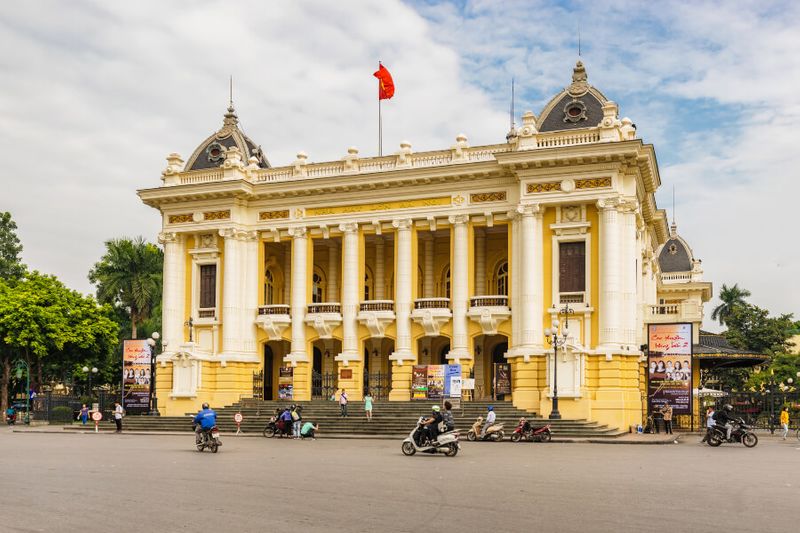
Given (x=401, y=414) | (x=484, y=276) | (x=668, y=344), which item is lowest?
(x=401, y=414)

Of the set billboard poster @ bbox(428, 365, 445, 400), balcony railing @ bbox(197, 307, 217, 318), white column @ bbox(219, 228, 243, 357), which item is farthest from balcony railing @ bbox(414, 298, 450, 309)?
balcony railing @ bbox(197, 307, 217, 318)

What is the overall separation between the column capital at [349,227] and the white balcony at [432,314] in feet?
14.8

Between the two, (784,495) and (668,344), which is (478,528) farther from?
(668,344)

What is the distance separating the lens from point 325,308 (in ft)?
146

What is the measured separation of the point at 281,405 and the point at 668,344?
56.0 feet

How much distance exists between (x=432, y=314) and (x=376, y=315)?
279cm

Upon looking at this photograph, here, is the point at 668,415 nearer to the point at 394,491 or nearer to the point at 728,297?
the point at 394,491

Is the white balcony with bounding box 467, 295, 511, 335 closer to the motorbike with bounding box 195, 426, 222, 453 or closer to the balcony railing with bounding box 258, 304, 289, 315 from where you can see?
the balcony railing with bounding box 258, 304, 289, 315

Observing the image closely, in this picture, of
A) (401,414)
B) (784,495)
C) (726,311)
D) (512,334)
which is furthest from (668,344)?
(726,311)

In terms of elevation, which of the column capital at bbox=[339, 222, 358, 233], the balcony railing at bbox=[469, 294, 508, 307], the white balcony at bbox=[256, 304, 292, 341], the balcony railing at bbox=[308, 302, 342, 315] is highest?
the column capital at bbox=[339, 222, 358, 233]

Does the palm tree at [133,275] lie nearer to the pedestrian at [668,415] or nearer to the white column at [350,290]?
the white column at [350,290]

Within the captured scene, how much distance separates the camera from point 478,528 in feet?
38.0

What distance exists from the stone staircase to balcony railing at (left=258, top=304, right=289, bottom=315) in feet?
14.5

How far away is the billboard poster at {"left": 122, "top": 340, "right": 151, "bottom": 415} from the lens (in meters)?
42.7
